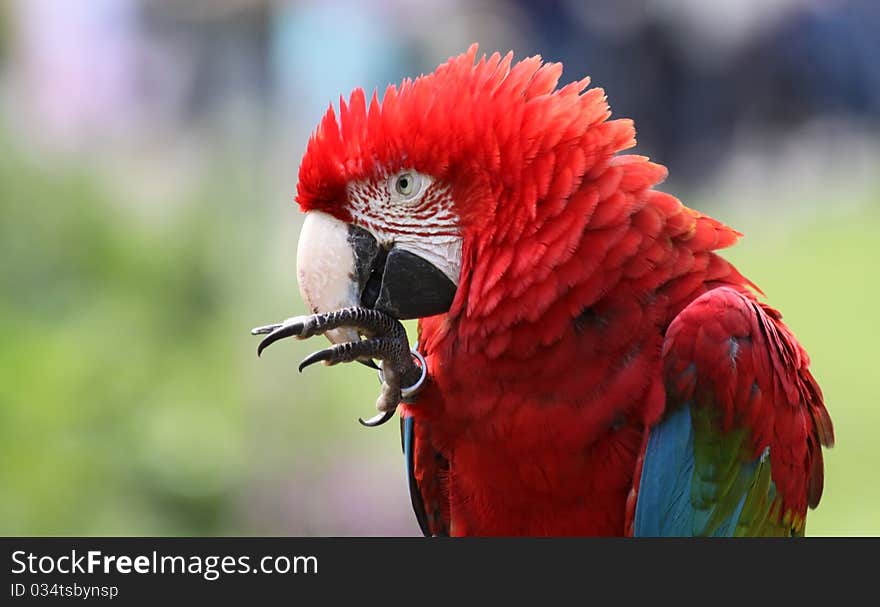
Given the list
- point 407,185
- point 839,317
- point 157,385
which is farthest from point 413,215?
point 839,317

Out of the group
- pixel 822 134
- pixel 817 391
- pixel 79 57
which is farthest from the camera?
pixel 822 134

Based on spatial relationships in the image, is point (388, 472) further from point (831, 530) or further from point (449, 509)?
point (449, 509)

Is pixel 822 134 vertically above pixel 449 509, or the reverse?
pixel 822 134

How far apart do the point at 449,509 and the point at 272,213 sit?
6.28 feet

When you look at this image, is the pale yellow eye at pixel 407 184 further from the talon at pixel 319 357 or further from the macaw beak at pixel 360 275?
the talon at pixel 319 357

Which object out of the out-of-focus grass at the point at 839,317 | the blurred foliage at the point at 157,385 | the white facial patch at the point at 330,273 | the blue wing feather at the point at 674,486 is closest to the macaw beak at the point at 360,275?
the white facial patch at the point at 330,273

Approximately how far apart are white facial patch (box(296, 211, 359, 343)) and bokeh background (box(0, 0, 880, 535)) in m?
1.35

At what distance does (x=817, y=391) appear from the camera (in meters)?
1.40

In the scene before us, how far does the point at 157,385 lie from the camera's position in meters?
2.47

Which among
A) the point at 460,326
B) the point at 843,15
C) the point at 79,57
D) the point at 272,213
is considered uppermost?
the point at 843,15

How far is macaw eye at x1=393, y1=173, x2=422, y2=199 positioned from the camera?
1.22 m

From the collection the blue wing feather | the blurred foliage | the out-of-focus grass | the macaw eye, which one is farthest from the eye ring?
the out-of-focus grass

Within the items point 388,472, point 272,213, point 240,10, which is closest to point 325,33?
point 240,10

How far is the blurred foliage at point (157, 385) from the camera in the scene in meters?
2.35
